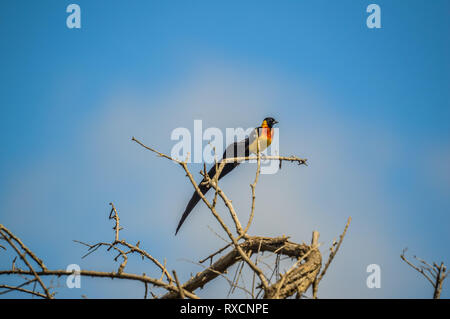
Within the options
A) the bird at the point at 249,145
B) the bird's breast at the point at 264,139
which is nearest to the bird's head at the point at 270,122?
the bird at the point at 249,145

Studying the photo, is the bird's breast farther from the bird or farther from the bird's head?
the bird's head

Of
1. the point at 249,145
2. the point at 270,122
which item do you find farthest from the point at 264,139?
the point at 270,122

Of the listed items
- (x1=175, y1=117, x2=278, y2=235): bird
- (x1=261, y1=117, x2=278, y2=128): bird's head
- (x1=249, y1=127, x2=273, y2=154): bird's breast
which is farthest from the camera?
(x1=261, y1=117, x2=278, y2=128): bird's head

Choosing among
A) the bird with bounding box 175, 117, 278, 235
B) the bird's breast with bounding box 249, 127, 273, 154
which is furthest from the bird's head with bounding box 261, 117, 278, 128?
the bird's breast with bounding box 249, 127, 273, 154

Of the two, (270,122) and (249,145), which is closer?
(249,145)

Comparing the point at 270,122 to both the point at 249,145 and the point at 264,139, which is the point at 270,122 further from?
the point at 249,145

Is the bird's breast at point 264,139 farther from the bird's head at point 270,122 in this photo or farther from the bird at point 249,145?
the bird's head at point 270,122
